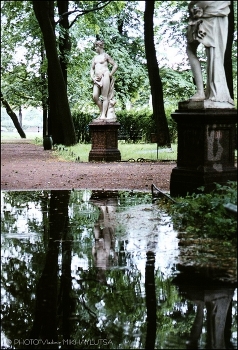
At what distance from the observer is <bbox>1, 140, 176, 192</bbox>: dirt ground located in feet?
37.9

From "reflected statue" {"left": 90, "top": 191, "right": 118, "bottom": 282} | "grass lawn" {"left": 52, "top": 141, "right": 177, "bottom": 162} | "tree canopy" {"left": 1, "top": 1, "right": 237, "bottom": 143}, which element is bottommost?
"reflected statue" {"left": 90, "top": 191, "right": 118, "bottom": 282}

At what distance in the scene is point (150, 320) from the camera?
4.40m

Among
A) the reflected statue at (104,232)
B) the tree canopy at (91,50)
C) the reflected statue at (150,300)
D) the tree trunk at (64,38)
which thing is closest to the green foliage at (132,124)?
Answer: the tree canopy at (91,50)

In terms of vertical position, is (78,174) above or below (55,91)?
below

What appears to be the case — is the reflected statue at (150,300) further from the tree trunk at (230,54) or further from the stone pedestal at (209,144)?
the tree trunk at (230,54)

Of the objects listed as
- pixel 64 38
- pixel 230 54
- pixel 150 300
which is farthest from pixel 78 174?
pixel 64 38

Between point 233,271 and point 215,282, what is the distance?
15.8 inches

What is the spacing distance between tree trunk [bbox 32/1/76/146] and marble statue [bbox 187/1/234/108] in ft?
29.6

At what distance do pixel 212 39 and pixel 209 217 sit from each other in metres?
3.20

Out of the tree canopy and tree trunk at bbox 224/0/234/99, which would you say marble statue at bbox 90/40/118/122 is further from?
tree trunk at bbox 224/0/234/99

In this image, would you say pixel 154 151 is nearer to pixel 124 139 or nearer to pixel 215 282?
pixel 124 139

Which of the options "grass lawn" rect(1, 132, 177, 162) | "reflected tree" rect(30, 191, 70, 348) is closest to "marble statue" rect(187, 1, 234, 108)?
"reflected tree" rect(30, 191, 70, 348)

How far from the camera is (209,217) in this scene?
712 centimetres

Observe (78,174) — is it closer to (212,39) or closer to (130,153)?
(212,39)
